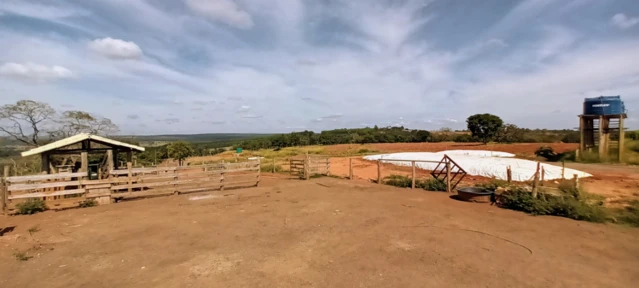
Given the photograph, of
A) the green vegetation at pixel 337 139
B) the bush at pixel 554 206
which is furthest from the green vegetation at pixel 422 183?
the green vegetation at pixel 337 139

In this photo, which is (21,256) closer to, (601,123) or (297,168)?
(297,168)

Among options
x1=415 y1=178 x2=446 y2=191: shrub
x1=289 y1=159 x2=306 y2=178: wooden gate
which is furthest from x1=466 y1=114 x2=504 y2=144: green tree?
x1=415 y1=178 x2=446 y2=191: shrub

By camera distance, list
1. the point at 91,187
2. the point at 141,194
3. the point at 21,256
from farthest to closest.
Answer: the point at 141,194 < the point at 91,187 < the point at 21,256

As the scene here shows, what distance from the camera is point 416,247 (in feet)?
21.7

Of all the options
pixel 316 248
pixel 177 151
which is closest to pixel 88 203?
pixel 316 248

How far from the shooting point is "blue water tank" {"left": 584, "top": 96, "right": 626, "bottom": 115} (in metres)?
22.6

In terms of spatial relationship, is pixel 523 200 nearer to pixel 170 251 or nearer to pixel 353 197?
pixel 353 197

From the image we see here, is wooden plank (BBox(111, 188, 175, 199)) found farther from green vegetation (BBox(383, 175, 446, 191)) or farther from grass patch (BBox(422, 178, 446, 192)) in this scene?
grass patch (BBox(422, 178, 446, 192))

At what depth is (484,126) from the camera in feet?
162

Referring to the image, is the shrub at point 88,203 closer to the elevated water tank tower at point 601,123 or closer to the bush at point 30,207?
the bush at point 30,207

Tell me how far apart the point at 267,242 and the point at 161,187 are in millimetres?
9324

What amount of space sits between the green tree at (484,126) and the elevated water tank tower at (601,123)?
23735 millimetres

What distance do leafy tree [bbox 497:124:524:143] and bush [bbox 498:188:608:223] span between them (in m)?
41.9

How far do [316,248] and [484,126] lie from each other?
49495mm
